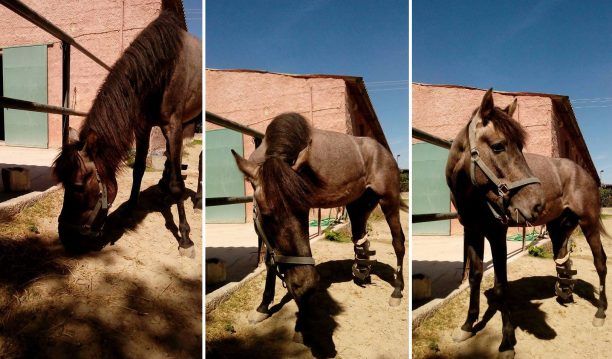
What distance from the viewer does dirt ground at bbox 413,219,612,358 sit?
123 cm

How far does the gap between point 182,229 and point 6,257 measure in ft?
1.93

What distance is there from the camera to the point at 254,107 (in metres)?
1.25

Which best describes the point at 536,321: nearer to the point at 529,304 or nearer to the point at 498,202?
the point at 529,304

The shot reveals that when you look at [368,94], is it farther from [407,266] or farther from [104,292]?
[104,292]

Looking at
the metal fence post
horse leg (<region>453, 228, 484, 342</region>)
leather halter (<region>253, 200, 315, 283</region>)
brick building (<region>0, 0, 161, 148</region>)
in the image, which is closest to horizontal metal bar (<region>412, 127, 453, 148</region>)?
horse leg (<region>453, 228, 484, 342</region>)

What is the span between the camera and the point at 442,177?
4.92ft

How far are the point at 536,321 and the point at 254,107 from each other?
1.27 metres

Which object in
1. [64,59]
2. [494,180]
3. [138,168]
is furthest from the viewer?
[64,59]

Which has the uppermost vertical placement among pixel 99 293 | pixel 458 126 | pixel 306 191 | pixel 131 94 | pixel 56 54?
pixel 56 54

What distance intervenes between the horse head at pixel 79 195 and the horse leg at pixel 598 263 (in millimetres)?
1815

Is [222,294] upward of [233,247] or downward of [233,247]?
downward

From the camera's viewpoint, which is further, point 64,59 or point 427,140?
point 64,59

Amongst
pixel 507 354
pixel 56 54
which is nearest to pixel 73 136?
pixel 507 354

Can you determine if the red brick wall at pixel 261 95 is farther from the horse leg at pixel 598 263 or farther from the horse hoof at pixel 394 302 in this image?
the horse leg at pixel 598 263
